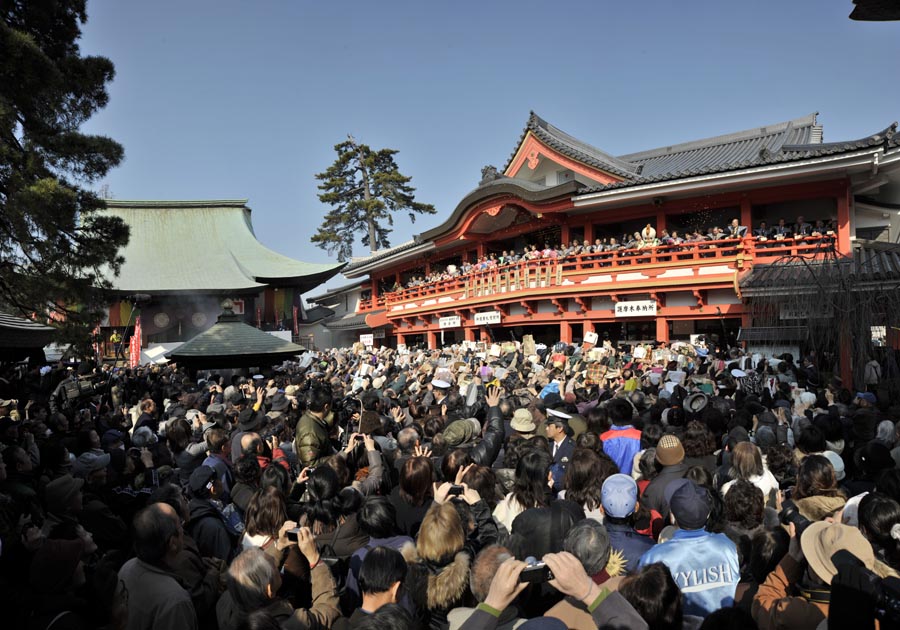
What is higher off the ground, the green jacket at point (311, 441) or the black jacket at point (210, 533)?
the green jacket at point (311, 441)

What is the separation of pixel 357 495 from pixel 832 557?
2.66 metres

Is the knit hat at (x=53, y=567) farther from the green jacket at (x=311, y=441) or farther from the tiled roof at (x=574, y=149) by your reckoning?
the tiled roof at (x=574, y=149)

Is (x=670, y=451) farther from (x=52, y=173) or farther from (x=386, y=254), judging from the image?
(x=386, y=254)

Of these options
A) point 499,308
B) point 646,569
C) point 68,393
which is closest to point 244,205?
point 499,308

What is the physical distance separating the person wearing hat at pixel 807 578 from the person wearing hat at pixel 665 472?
117cm

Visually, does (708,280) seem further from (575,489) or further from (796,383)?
(575,489)

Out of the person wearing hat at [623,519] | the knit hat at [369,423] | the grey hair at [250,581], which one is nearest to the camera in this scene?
the grey hair at [250,581]

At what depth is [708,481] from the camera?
397cm

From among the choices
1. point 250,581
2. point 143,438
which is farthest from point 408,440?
point 143,438

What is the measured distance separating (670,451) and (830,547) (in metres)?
1.70

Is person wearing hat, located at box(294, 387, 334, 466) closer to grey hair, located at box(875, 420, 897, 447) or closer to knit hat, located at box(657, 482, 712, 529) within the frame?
knit hat, located at box(657, 482, 712, 529)

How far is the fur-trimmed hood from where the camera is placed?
273 cm

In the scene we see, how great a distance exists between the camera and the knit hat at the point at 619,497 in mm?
3242

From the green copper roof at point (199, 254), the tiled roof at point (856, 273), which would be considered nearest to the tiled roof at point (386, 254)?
the green copper roof at point (199, 254)
